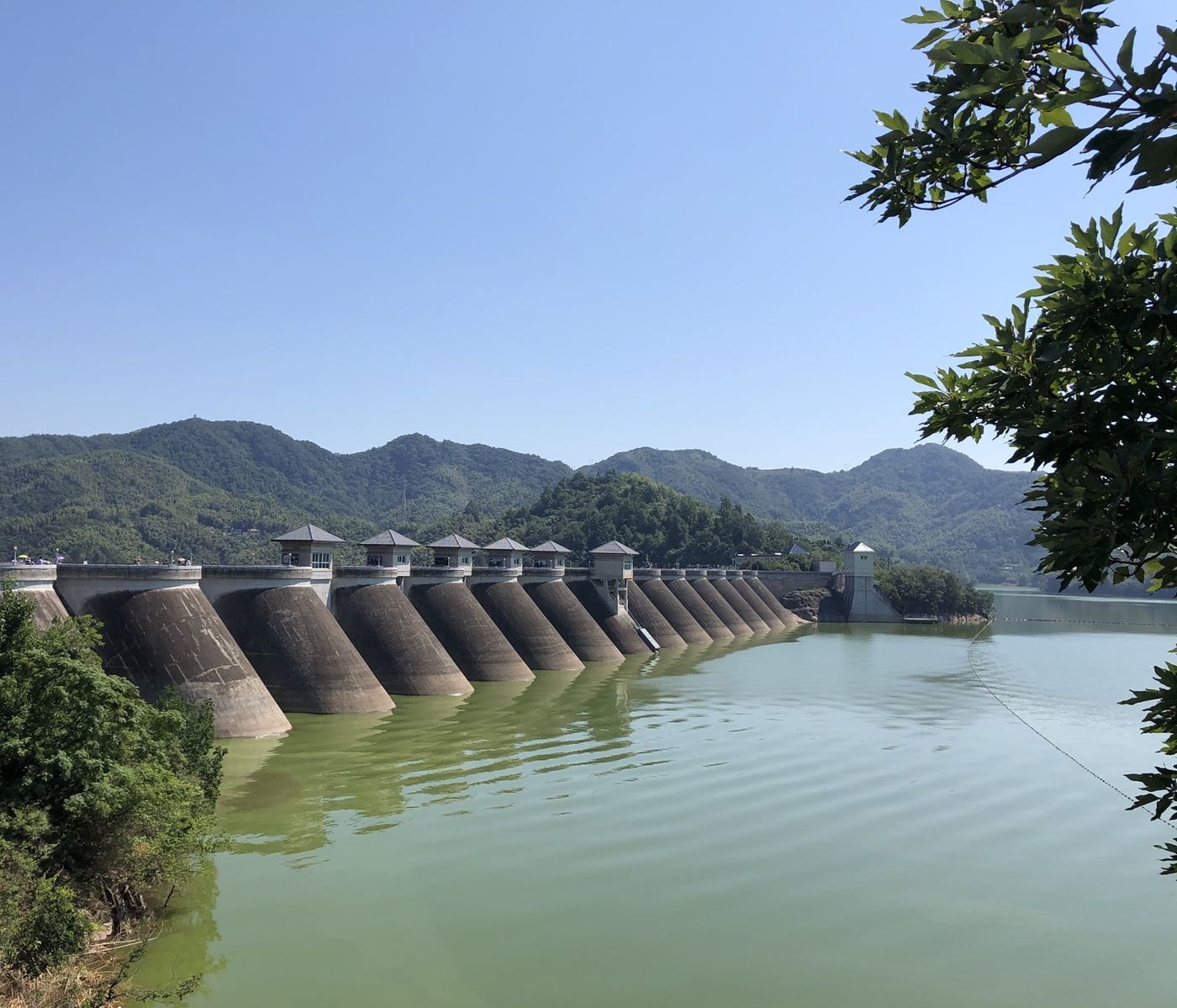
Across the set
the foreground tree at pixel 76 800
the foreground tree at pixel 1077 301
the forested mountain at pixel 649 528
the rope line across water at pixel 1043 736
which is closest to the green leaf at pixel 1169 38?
the foreground tree at pixel 1077 301

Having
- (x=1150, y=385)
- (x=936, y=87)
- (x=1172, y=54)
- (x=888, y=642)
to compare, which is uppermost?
(x=936, y=87)

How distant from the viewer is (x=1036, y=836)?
2469 cm

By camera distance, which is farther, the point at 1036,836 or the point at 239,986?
the point at 1036,836

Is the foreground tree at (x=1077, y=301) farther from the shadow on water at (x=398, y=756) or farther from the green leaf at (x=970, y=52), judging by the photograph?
the shadow on water at (x=398, y=756)

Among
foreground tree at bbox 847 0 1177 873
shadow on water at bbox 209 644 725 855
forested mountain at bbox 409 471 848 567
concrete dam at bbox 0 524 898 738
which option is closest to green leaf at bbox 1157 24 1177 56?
foreground tree at bbox 847 0 1177 873

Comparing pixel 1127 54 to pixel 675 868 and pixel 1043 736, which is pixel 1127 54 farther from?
pixel 1043 736

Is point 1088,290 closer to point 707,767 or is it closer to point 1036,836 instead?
point 1036,836

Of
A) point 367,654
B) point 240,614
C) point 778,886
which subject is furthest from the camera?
point 367,654

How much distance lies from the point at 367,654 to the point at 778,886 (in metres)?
27.5

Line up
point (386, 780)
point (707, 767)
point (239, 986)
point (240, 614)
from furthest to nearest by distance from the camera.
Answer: point (240, 614)
point (707, 767)
point (386, 780)
point (239, 986)

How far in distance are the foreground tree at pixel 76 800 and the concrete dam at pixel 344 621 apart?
11002mm

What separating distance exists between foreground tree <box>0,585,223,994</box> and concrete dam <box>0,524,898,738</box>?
433 inches

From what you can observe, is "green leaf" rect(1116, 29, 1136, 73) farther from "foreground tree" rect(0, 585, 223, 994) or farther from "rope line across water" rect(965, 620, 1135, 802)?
"foreground tree" rect(0, 585, 223, 994)

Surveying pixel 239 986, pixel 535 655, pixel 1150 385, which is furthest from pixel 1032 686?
pixel 1150 385
